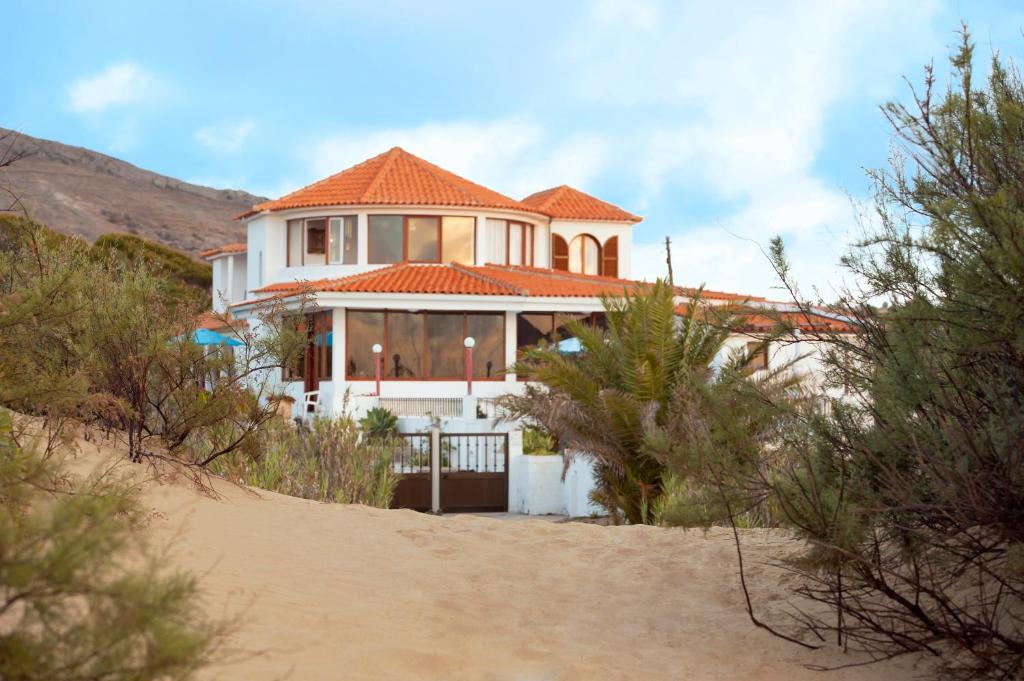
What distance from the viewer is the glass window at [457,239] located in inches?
Answer: 1404

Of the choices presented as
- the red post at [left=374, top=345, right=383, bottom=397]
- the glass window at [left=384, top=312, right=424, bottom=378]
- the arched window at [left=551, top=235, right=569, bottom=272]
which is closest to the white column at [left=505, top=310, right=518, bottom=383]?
the glass window at [left=384, top=312, right=424, bottom=378]

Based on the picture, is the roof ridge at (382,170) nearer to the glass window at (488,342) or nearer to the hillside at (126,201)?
the glass window at (488,342)

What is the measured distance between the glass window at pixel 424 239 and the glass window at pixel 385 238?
1.28 feet

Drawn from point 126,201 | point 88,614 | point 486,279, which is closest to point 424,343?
point 486,279

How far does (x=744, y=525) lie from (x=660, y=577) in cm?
297

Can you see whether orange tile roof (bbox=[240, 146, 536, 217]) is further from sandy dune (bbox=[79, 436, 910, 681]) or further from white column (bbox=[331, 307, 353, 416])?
sandy dune (bbox=[79, 436, 910, 681])

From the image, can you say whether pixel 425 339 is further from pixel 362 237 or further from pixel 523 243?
pixel 523 243

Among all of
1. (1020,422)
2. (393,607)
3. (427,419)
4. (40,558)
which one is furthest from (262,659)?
(427,419)

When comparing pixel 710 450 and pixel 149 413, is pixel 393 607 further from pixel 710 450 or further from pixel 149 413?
pixel 149 413

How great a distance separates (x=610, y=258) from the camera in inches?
1625

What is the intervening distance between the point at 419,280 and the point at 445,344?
1.83m

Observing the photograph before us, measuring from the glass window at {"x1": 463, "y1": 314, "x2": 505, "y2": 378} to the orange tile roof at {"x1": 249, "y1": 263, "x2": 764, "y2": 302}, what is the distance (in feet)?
3.50

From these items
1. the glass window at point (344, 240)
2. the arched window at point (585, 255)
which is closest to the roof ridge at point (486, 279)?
the glass window at point (344, 240)

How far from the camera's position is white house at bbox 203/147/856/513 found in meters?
30.8
